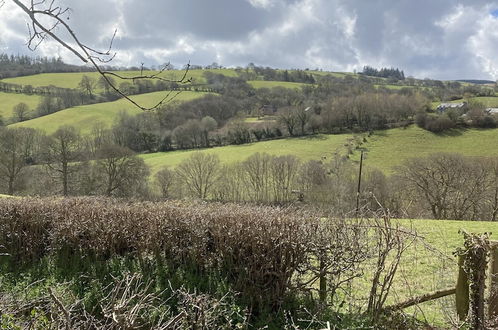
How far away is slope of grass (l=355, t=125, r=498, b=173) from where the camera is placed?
47.0 m

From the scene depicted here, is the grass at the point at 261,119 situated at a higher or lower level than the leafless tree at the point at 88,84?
lower

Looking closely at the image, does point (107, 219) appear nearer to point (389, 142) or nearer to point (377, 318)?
point (377, 318)

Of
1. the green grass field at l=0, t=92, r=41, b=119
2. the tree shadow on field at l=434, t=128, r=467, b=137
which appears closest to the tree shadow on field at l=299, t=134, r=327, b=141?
the tree shadow on field at l=434, t=128, r=467, b=137

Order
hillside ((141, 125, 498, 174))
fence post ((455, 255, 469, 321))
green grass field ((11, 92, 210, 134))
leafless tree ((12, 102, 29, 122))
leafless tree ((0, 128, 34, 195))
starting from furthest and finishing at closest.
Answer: leafless tree ((12, 102, 29, 122)) < green grass field ((11, 92, 210, 134)) < hillside ((141, 125, 498, 174)) < leafless tree ((0, 128, 34, 195)) < fence post ((455, 255, 469, 321))

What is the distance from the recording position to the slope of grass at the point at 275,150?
160 feet

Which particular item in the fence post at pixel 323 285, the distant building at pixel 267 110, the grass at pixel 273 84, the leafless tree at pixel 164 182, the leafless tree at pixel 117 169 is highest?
the grass at pixel 273 84

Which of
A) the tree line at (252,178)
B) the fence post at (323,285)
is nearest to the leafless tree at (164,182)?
the tree line at (252,178)

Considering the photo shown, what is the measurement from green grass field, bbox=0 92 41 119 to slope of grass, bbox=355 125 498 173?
211ft

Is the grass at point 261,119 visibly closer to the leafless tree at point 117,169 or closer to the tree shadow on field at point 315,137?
the tree shadow on field at point 315,137

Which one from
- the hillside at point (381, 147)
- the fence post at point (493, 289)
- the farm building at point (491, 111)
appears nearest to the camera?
the fence post at point (493, 289)

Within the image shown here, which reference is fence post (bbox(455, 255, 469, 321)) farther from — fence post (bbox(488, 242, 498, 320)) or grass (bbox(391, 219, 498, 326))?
grass (bbox(391, 219, 498, 326))

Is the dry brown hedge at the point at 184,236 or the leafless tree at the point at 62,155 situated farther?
the leafless tree at the point at 62,155

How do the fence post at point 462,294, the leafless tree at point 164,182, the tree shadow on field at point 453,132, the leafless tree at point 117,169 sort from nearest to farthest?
1. the fence post at point 462,294
2. the leafless tree at point 117,169
3. the leafless tree at point 164,182
4. the tree shadow on field at point 453,132

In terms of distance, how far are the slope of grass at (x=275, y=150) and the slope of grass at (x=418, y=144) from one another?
4769 mm
